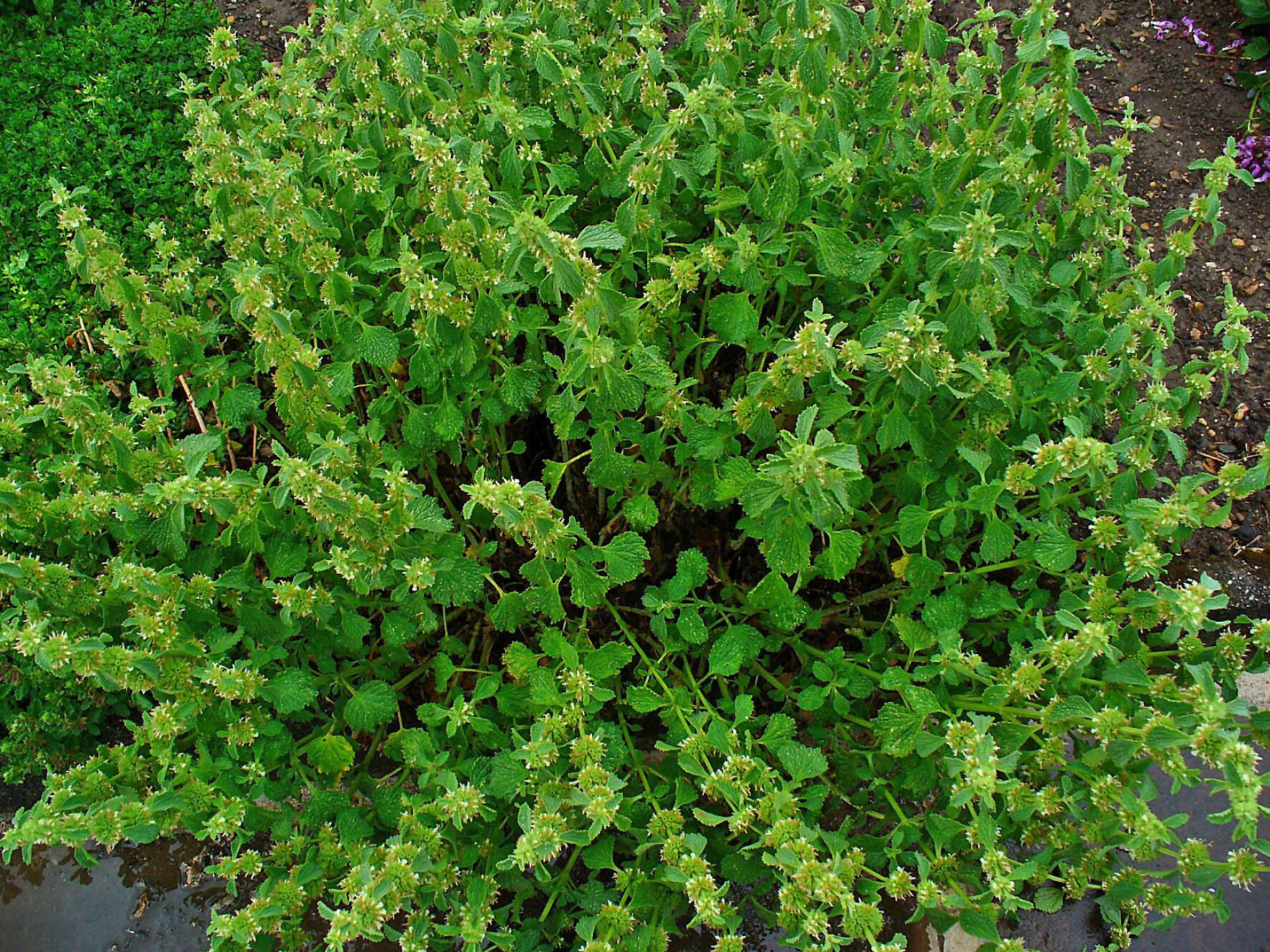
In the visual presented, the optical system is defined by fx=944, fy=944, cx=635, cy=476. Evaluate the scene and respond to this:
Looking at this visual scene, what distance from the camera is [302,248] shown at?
2.31 m

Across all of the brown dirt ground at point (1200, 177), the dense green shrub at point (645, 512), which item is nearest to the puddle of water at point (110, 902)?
the dense green shrub at point (645, 512)

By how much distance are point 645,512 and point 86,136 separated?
294 cm

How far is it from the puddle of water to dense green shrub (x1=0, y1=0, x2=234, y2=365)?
1.59 meters

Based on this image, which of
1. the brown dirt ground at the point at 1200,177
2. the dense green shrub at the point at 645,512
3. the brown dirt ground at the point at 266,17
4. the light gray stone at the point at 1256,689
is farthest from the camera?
the brown dirt ground at the point at 266,17

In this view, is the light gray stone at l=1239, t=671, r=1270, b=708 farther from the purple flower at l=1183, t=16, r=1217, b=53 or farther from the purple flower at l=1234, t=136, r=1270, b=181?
the purple flower at l=1183, t=16, r=1217, b=53

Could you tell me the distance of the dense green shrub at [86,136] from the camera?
3305 mm

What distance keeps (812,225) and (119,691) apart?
218 cm

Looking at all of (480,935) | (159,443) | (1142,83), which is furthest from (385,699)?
(1142,83)

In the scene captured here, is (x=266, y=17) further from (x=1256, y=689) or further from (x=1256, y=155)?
(x=1256, y=689)

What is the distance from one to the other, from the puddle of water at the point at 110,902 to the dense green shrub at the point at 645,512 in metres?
0.13

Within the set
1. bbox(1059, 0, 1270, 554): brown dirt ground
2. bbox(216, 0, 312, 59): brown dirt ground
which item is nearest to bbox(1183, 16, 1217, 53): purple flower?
bbox(1059, 0, 1270, 554): brown dirt ground

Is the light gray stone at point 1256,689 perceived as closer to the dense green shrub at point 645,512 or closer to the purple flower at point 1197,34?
the dense green shrub at point 645,512

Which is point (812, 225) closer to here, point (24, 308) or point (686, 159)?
point (686, 159)

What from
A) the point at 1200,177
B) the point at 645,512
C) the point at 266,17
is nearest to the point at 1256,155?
the point at 1200,177
